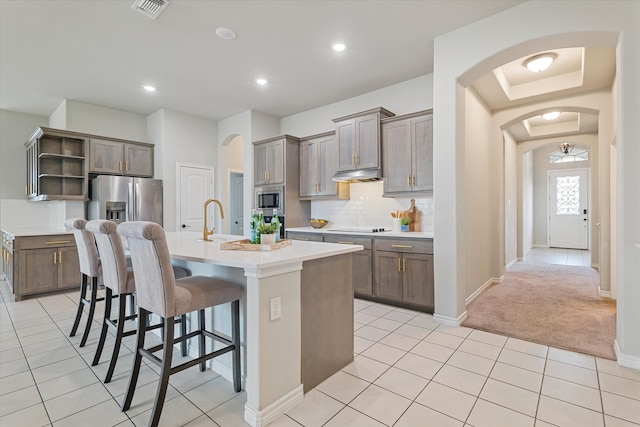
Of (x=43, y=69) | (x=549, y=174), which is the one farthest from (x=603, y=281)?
(x=43, y=69)

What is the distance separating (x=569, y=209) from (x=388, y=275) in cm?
809

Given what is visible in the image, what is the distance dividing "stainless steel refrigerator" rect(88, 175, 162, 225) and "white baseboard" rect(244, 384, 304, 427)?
171 inches

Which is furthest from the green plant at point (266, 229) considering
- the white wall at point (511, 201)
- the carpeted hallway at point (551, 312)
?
the white wall at point (511, 201)

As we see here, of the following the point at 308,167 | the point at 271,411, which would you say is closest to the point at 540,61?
the point at 308,167

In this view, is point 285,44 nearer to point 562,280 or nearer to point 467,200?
point 467,200

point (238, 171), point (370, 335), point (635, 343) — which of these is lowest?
point (370, 335)

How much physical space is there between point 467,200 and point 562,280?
9.38 feet

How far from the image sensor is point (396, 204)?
14.9ft

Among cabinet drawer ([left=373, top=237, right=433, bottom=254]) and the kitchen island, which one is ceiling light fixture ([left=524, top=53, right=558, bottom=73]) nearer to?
cabinet drawer ([left=373, top=237, right=433, bottom=254])

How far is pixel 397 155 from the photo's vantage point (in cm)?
404

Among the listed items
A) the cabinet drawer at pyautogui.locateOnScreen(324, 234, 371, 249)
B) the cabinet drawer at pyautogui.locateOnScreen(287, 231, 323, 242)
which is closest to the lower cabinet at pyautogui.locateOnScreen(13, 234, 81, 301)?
the cabinet drawer at pyautogui.locateOnScreen(287, 231, 323, 242)

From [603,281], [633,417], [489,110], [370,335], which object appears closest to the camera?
[633,417]

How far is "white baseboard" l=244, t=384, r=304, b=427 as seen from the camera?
171 centimetres

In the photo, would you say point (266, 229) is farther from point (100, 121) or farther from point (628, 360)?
point (100, 121)
